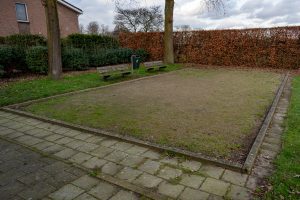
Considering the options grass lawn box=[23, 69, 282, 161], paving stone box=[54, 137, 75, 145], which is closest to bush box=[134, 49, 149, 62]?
grass lawn box=[23, 69, 282, 161]

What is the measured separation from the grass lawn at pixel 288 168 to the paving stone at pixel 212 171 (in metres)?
0.65

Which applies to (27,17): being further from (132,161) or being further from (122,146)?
(132,161)

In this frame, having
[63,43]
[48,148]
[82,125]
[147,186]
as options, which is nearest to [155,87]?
[82,125]

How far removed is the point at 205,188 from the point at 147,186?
73 cm

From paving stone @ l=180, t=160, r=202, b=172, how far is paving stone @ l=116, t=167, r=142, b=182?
67 centimetres

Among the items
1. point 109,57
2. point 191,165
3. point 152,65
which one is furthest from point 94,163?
point 109,57

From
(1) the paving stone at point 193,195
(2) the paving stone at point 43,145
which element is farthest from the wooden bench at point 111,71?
(1) the paving stone at point 193,195

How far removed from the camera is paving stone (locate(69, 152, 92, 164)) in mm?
3879

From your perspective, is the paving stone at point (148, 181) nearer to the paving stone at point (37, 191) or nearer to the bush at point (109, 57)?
the paving stone at point (37, 191)

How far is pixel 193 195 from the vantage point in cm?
297

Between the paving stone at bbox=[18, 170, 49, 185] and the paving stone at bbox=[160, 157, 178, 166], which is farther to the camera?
the paving stone at bbox=[160, 157, 178, 166]

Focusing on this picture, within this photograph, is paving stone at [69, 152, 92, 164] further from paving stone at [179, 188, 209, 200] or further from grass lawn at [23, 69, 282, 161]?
paving stone at [179, 188, 209, 200]

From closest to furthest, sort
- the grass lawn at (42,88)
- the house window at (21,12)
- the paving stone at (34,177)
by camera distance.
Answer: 1. the paving stone at (34,177)
2. the grass lawn at (42,88)
3. the house window at (21,12)

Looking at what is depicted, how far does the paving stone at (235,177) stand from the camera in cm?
323
